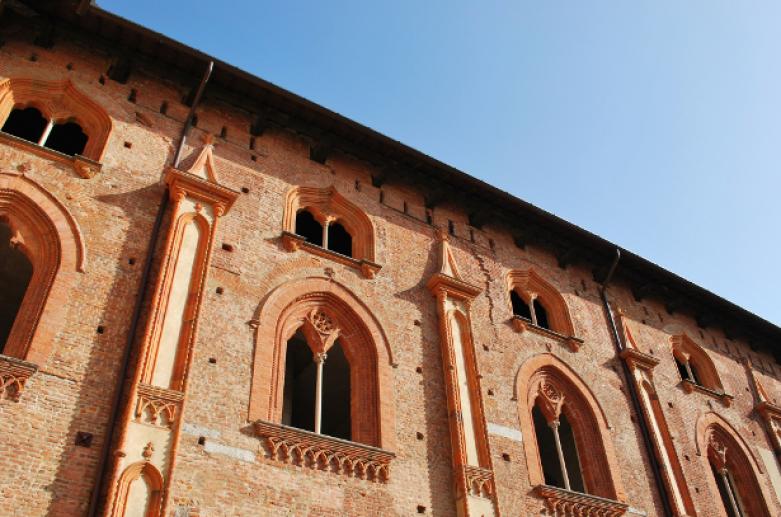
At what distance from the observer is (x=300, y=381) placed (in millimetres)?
13602

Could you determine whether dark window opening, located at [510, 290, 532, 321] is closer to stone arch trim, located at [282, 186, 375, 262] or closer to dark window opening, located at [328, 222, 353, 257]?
stone arch trim, located at [282, 186, 375, 262]

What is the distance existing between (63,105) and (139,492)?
6217 mm

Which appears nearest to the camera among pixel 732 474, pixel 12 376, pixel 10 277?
pixel 12 376

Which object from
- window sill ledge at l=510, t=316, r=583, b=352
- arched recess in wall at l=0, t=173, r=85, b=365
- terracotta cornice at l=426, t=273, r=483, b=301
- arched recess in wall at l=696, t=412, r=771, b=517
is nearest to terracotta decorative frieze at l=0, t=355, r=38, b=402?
arched recess in wall at l=0, t=173, r=85, b=365

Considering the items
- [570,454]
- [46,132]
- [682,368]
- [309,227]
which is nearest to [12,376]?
[46,132]

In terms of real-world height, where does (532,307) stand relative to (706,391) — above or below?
above

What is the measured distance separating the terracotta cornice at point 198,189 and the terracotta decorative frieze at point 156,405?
305cm

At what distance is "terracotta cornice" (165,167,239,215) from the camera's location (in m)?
9.80

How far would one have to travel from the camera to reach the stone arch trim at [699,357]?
Answer: 15.8 metres

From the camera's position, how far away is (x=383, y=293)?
11.3 m

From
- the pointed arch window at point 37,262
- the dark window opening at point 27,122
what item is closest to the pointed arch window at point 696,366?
the pointed arch window at point 37,262

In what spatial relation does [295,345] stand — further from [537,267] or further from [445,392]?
[537,267]

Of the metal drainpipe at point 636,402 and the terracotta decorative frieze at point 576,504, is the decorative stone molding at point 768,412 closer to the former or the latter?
the metal drainpipe at point 636,402

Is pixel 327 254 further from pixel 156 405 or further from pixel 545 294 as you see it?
pixel 545 294
